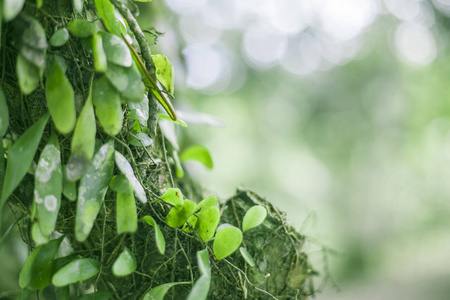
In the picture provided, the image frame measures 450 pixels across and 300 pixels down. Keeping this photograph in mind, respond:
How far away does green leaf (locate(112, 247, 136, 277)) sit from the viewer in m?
0.35

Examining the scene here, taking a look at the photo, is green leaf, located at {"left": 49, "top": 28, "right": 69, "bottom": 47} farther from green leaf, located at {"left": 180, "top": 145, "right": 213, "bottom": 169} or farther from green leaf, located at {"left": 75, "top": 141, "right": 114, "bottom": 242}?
green leaf, located at {"left": 180, "top": 145, "right": 213, "bottom": 169}

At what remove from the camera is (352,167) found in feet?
20.4

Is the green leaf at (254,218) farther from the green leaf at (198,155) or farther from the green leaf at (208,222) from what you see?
the green leaf at (198,155)

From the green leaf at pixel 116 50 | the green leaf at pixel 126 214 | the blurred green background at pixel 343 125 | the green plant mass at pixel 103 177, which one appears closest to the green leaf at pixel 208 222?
the green plant mass at pixel 103 177

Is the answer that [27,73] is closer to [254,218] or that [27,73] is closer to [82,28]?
[82,28]

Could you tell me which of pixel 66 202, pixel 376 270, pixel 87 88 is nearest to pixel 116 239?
pixel 66 202

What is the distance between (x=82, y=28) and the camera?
37 centimetres

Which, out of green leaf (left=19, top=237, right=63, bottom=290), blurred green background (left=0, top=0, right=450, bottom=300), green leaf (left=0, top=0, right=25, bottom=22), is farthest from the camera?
blurred green background (left=0, top=0, right=450, bottom=300)

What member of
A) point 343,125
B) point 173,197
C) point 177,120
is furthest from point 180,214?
point 343,125

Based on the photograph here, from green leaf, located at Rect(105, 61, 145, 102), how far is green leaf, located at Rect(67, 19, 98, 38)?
0.05 metres

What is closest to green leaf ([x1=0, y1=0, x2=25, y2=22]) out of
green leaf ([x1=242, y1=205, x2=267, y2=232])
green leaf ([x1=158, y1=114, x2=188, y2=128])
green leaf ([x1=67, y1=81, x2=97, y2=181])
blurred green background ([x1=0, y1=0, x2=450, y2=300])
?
green leaf ([x1=67, y1=81, x2=97, y2=181])

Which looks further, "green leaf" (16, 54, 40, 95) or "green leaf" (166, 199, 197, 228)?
"green leaf" (166, 199, 197, 228)

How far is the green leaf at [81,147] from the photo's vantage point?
345mm

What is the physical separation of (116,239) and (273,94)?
6.45 meters
